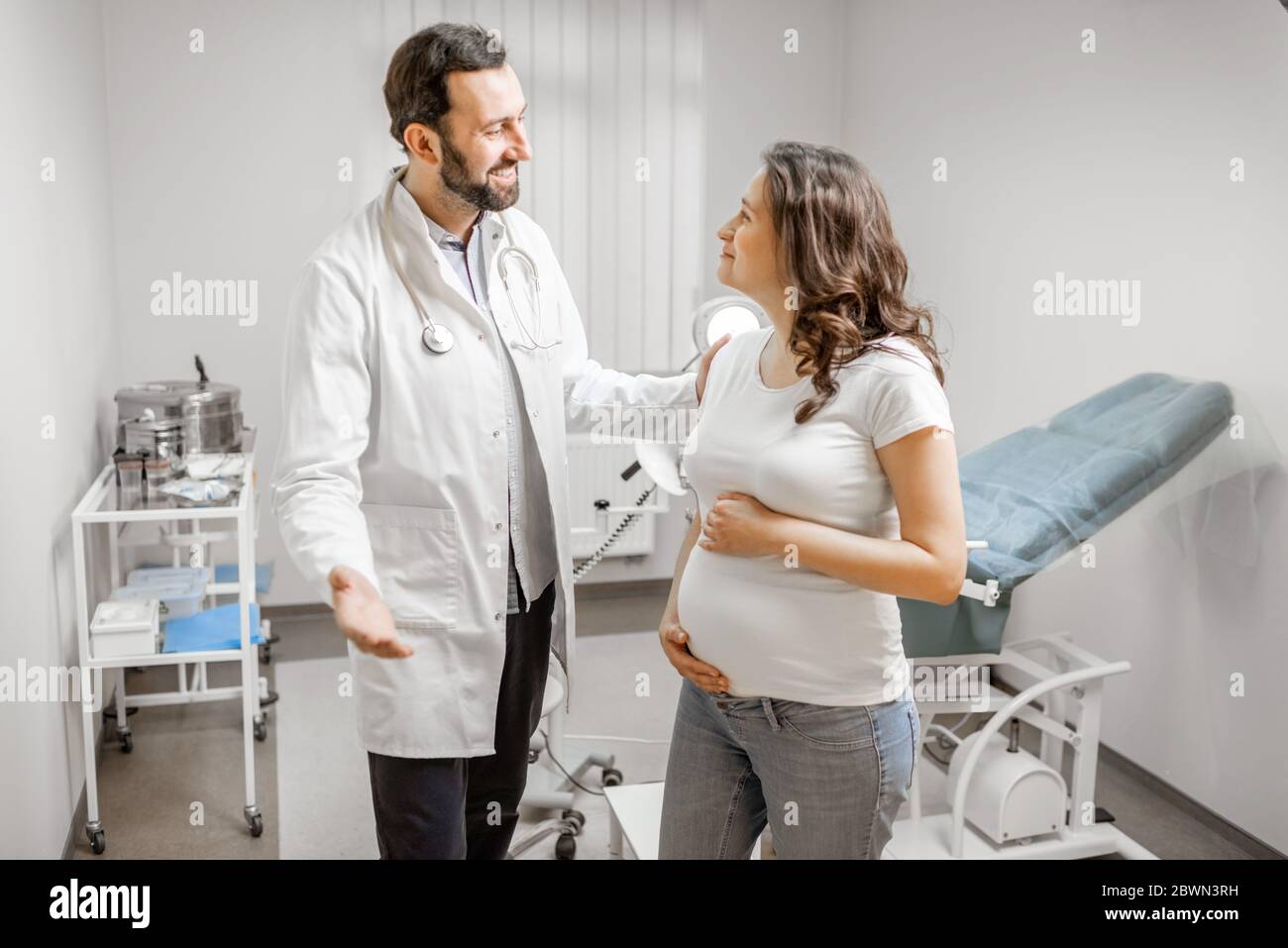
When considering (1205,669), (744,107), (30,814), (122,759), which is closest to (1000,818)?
(1205,669)

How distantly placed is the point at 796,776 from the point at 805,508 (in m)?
0.31

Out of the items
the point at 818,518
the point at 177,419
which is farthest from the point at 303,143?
the point at 818,518

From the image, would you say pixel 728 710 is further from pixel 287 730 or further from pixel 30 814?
pixel 287 730

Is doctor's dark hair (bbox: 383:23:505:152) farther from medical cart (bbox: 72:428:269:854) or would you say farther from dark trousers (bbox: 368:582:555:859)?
medical cart (bbox: 72:428:269:854)

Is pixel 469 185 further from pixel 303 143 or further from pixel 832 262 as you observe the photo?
pixel 303 143

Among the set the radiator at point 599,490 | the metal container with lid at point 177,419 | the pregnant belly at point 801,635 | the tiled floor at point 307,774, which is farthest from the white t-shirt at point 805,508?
the radiator at point 599,490

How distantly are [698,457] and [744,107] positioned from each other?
312 centimetres

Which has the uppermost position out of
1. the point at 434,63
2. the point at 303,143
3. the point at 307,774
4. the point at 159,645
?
the point at 303,143

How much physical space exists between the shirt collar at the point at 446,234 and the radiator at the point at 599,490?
2.56 meters

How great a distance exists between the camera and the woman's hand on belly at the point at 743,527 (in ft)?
4.11

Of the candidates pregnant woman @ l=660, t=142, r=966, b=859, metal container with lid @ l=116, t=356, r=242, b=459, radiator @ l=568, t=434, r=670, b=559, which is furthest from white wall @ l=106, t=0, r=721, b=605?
pregnant woman @ l=660, t=142, r=966, b=859

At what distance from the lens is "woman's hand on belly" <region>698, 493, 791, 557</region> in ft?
4.11

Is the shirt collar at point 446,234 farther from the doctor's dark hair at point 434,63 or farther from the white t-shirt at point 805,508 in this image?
the white t-shirt at point 805,508

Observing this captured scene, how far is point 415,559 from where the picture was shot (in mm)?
1463
